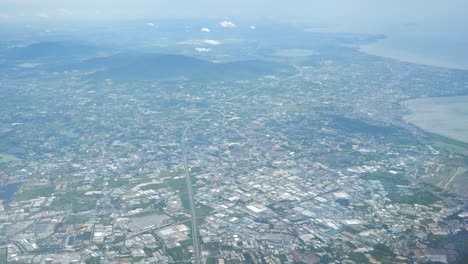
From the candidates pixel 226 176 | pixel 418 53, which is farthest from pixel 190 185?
pixel 418 53

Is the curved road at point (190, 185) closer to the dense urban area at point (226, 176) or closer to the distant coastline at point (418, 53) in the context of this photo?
the dense urban area at point (226, 176)

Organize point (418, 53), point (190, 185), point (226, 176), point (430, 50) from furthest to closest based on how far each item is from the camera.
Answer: point (430, 50)
point (418, 53)
point (226, 176)
point (190, 185)

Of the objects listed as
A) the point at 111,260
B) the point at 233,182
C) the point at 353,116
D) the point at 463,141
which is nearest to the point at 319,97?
the point at 353,116

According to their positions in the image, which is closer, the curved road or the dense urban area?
the curved road

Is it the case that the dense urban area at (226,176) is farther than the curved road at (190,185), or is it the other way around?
the dense urban area at (226,176)

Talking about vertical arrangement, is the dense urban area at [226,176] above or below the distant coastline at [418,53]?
below

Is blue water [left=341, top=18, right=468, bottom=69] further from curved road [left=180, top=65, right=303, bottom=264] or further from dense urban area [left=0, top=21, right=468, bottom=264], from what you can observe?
curved road [left=180, top=65, right=303, bottom=264]

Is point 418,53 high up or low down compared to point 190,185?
up

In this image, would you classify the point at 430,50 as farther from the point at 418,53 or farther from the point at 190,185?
the point at 190,185

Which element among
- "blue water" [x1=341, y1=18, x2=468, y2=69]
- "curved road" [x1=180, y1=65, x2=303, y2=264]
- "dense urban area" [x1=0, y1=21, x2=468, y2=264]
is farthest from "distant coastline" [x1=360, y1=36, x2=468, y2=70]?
"curved road" [x1=180, y1=65, x2=303, y2=264]

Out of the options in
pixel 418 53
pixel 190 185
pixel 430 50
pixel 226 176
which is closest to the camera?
pixel 190 185

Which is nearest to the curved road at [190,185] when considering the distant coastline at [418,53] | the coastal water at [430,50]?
the distant coastline at [418,53]

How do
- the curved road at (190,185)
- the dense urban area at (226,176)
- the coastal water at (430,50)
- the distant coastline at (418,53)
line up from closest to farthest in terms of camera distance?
the curved road at (190,185)
the dense urban area at (226,176)
the distant coastline at (418,53)
the coastal water at (430,50)

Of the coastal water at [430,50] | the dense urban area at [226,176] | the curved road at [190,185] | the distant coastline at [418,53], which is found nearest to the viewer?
the curved road at [190,185]
